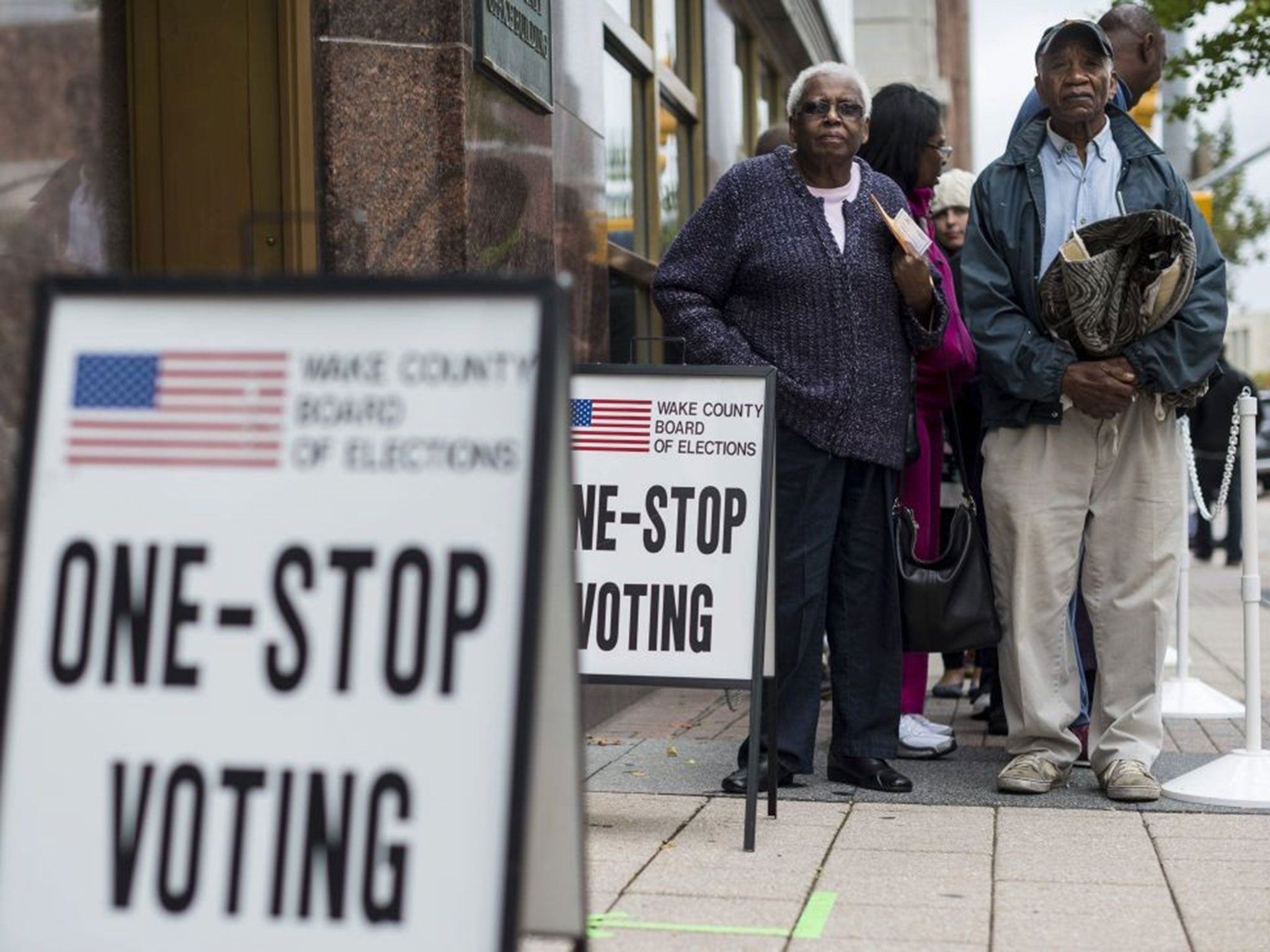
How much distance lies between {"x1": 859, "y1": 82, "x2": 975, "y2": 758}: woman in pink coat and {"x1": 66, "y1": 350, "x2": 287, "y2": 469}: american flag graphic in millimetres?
3694

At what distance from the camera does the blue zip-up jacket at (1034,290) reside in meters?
5.54

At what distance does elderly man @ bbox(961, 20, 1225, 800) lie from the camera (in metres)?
5.68

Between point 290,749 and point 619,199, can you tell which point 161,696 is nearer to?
point 290,749

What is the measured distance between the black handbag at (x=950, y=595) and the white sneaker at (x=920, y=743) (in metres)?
0.80

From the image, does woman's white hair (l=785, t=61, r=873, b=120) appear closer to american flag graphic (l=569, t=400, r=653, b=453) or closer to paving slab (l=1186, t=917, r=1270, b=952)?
american flag graphic (l=569, t=400, r=653, b=453)

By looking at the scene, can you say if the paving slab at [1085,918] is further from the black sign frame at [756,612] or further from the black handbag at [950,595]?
the black handbag at [950,595]

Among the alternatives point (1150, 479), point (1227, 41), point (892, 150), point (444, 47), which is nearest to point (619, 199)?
point (892, 150)

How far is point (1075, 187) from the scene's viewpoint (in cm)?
580

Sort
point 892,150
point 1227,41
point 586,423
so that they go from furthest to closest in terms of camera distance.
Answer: point 1227,41 < point 892,150 < point 586,423

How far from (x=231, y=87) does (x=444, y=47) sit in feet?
2.10

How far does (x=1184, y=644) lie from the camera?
7.88 metres

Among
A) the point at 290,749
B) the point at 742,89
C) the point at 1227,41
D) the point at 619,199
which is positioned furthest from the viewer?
the point at 742,89

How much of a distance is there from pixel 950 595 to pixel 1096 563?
48 cm

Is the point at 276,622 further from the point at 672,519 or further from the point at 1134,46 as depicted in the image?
the point at 1134,46
